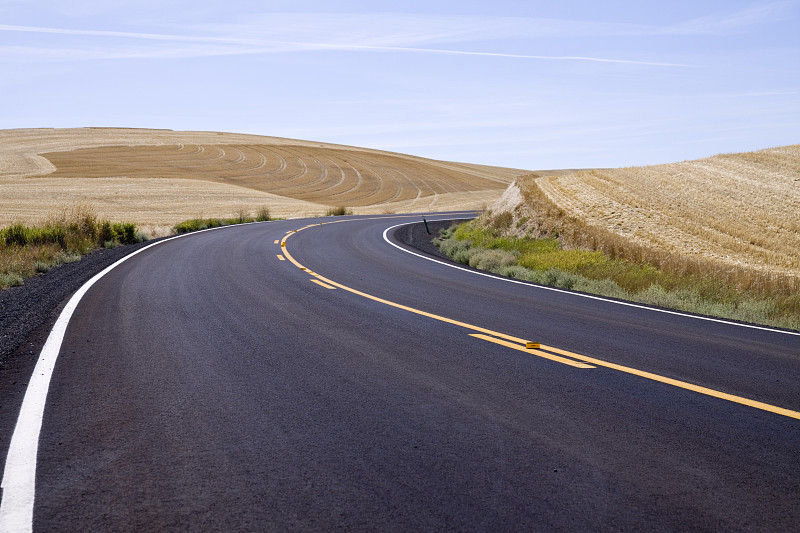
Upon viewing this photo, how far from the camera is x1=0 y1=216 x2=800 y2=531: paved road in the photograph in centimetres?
370

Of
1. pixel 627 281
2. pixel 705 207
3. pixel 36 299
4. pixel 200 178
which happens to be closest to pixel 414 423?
pixel 36 299

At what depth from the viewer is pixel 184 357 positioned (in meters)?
7.15

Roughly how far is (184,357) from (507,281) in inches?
321

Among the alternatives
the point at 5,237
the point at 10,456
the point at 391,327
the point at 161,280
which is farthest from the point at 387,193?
the point at 10,456

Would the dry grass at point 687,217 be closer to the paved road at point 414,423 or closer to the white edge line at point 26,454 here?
the paved road at point 414,423

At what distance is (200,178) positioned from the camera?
214 feet

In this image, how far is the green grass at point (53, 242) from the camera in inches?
578

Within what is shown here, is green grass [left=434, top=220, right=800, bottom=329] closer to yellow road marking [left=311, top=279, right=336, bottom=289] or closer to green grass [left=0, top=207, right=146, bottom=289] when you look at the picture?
yellow road marking [left=311, top=279, right=336, bottom=289]

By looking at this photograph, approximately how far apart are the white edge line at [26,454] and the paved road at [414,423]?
0.07 meters

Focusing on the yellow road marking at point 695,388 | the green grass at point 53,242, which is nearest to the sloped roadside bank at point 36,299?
the green grass at point 53,242

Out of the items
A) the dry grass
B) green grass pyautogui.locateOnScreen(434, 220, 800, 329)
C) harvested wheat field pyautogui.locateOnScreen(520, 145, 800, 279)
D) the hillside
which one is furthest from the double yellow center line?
harvested wheat field pyautogui.locateOnScreen(520, 145, 800, 279)

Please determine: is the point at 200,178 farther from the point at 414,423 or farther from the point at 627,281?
the point at 414,423

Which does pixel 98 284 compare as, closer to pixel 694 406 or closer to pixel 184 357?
pixel 184 357

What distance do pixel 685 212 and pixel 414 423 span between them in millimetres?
20700
